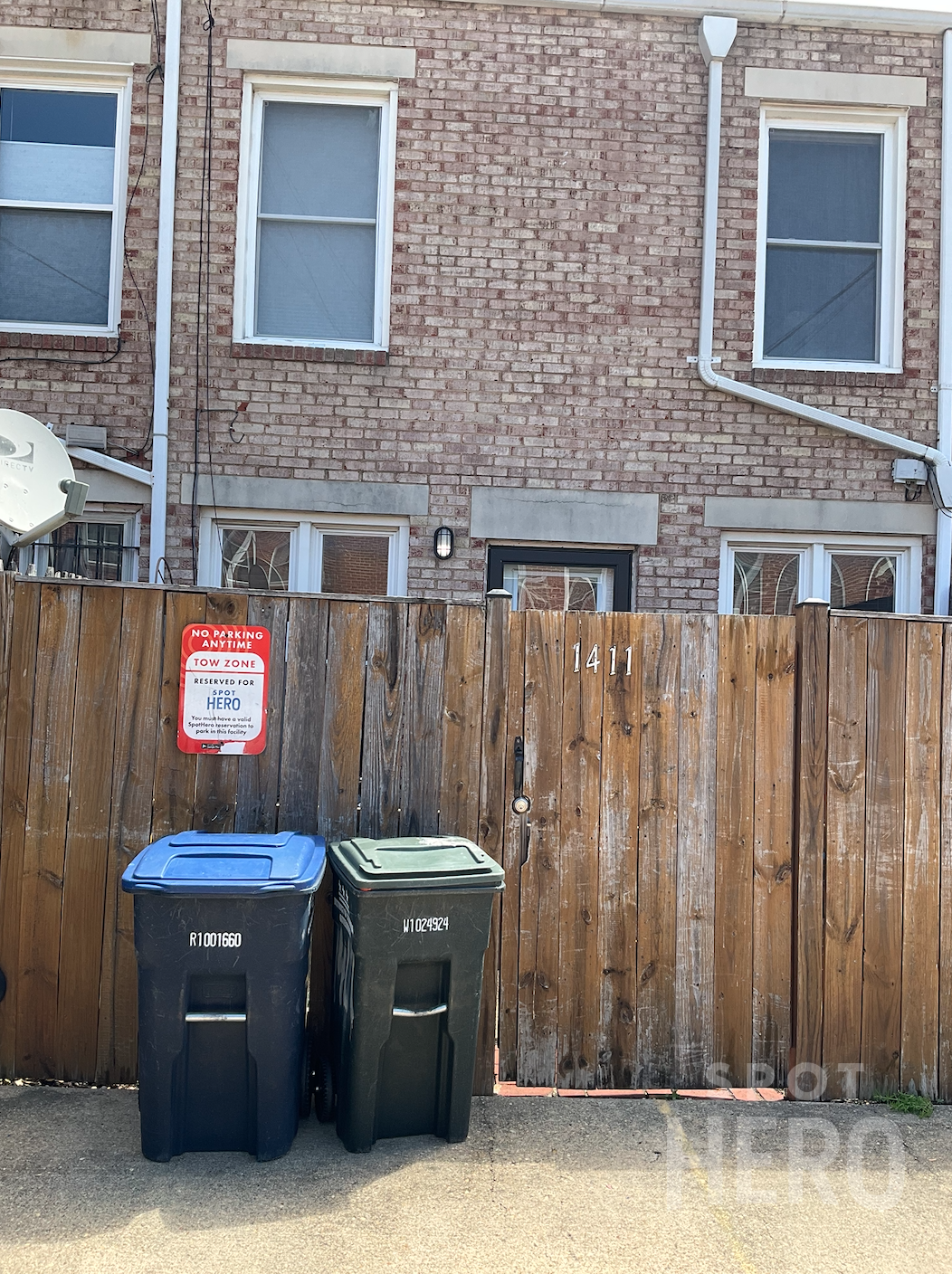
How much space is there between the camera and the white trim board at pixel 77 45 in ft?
23.9

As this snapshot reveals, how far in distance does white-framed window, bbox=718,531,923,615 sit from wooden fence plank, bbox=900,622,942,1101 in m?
2.62

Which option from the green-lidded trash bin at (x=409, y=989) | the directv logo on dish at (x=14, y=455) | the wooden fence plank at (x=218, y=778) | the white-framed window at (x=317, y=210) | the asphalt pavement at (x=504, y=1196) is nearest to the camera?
the asphalt pavement at (x=504, y=1196)

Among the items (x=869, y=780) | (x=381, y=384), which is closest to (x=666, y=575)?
(x=381, y=384)

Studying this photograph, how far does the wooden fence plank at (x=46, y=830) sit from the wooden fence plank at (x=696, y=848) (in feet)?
8.58

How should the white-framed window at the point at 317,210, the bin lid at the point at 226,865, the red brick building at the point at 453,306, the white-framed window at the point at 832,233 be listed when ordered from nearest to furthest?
the bin lid at the point at 226,865
the red brick building at the point at 453,306
the white-framed window at the point at 317,210
the white-framed window at the point at 832,233

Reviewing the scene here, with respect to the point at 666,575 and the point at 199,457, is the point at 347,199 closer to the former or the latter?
the point at 199,457

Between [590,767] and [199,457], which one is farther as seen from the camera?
[199,457]

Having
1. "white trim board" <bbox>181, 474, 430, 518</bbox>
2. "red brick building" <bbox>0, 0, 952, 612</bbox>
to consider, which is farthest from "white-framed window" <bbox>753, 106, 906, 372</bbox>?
"white trim board" <bbox>181, 474, 430, 518</bbox>

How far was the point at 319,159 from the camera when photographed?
7559mm

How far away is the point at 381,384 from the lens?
727 centimetres

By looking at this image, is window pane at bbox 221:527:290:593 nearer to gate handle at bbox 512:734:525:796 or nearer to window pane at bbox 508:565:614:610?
window pane at bbox 508:565:614:610

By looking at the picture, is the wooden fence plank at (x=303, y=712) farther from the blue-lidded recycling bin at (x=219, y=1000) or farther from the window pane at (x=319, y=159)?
the window pane at (x=319, y=159)

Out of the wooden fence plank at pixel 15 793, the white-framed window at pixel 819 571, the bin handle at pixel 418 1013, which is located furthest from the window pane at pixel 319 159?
the bin handle at pixel 418 1013

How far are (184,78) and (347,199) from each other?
4.30 feet
